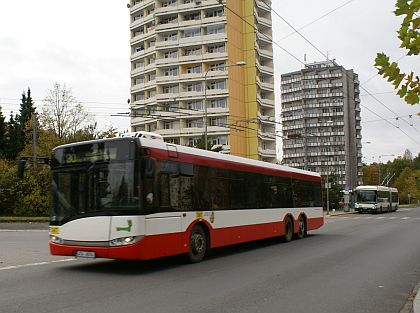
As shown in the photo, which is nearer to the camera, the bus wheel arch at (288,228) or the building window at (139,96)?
the bus wheel arch at (288,228)

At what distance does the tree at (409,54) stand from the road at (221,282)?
3588 millimetres

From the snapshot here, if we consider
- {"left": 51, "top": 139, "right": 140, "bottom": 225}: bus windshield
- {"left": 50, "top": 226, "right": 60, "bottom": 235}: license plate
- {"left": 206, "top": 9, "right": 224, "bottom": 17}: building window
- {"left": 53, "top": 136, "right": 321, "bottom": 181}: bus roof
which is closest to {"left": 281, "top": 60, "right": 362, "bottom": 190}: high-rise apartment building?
{"left": 206, "top": 9, "right": 224, "bottom": 17}: building window

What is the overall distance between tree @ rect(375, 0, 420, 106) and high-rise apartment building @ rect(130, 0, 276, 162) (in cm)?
6639

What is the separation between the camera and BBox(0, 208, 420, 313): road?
23.8 feet

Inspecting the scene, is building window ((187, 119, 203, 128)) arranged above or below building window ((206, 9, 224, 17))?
below

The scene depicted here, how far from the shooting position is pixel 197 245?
475 inches

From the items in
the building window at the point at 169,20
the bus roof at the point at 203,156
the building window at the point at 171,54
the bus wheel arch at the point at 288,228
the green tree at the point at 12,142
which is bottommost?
the bus wheel arch at the point at 288,228

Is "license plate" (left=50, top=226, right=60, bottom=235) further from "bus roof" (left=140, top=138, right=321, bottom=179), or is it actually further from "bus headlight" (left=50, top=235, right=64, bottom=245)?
"bus roof" (left=140, top=138, right=321, bottom=179)

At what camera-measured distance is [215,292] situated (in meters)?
8.20

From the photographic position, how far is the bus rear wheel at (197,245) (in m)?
11.8

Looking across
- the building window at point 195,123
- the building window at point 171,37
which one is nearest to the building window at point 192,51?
the building window at point 171,37

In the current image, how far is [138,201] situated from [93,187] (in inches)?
44.9

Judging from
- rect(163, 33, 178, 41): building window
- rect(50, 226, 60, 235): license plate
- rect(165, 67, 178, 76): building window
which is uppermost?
rect(163, 33, 178, 41): building window

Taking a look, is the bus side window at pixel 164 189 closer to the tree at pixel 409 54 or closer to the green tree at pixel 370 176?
the tree at pixel 409 54
